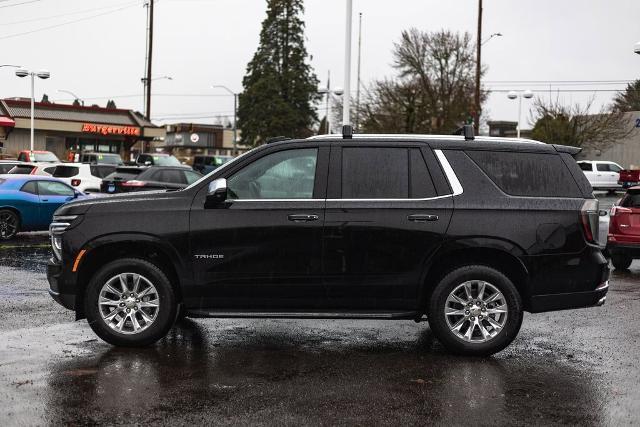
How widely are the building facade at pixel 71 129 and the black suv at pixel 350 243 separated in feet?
159

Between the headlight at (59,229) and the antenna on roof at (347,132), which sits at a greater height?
the antenna on roof at (347,132)

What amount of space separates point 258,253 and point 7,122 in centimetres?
5036

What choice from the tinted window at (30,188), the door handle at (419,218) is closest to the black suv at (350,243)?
the door handle at (419,218)

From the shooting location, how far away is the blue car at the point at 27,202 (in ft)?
57.2

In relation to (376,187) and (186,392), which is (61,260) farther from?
(376,187)

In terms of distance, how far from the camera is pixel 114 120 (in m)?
60.3

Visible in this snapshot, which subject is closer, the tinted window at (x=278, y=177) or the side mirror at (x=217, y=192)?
the side mirror at (x=217, y=192)

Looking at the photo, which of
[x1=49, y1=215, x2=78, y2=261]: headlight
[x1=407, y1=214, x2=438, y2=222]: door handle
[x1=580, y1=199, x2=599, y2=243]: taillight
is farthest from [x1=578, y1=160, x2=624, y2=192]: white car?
[x1=49, y1=215, x2=78, y2=261]: headlight

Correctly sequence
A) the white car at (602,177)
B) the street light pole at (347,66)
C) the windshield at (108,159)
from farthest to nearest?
the white car at (602,177) → the windshield at (108,159) → the street light pole at (347,66)

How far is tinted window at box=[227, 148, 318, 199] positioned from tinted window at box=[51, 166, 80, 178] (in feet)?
64.1

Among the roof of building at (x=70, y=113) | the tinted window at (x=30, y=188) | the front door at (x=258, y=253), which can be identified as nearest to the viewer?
the front door at (x=258, y=253)

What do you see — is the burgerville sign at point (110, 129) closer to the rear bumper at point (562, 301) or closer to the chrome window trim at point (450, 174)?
the chrome window trim at point (450, 174)

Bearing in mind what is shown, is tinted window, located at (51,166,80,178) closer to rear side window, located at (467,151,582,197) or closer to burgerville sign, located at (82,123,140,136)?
rear side window, located at (467,151,582,197)

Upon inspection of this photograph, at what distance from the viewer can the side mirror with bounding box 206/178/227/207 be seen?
685 centimetres
